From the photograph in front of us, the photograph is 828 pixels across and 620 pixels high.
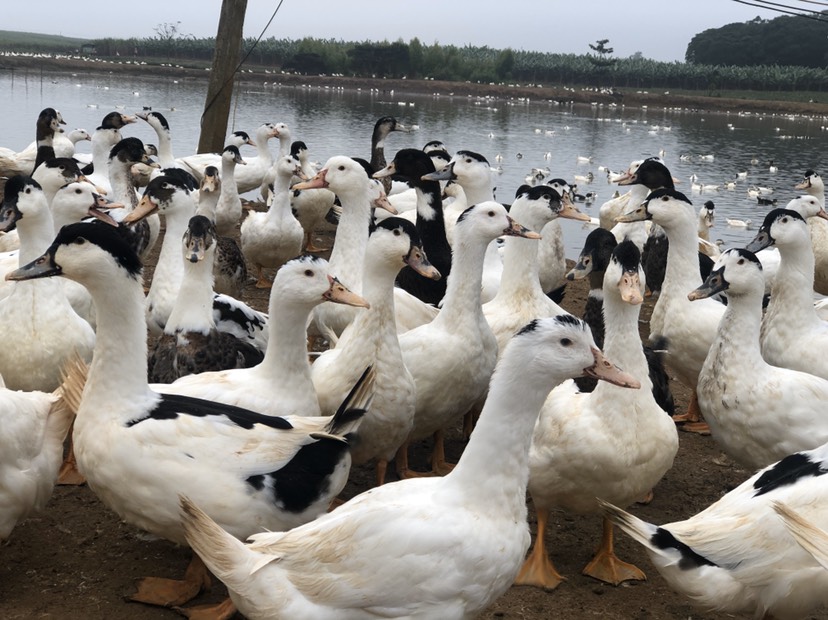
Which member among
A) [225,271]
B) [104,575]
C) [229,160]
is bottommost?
[104,575]

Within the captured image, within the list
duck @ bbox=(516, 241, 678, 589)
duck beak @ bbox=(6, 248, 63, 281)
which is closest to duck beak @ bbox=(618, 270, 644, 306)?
duck @ bbox=(516, 241, 678, 589)

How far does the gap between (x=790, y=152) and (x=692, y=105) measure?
19052mm

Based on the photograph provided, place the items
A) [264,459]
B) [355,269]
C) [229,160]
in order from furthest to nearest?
[229,160], [355,269], [264,459]

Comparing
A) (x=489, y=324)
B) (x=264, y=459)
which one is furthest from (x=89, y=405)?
(x=489, y=324)

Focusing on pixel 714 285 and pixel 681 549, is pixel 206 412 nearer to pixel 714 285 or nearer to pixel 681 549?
pixel 681 549

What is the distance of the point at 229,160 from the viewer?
412 inches

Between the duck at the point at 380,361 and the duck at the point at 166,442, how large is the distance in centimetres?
69

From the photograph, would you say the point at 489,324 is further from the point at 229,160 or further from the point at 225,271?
the point at 229,160

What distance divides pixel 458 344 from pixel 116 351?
197 centimetres

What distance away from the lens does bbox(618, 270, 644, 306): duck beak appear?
4.59 metres

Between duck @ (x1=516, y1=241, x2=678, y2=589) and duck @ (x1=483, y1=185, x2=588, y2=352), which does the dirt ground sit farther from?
duck @ (x1=483, y1=185, x2=588, y2=352)

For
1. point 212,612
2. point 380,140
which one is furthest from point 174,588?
point 380,140

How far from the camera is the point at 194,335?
5340 millimetres

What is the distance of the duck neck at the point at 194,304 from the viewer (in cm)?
536
